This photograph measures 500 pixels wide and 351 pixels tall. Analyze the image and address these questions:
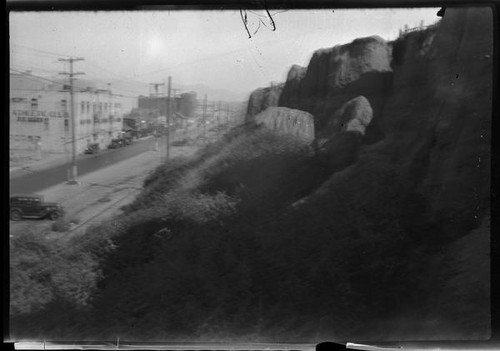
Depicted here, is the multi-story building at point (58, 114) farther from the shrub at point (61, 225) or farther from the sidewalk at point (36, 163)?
the shrub at point (61, 225)

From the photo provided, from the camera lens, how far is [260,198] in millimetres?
3172

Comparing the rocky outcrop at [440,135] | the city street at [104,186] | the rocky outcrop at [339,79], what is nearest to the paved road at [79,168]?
the city street at [104,186]

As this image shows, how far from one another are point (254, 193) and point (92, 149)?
39.7 inches

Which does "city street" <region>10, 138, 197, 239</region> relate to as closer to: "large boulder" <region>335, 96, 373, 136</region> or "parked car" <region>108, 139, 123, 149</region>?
"parked car" <region>108, 139, 123, 149</region>

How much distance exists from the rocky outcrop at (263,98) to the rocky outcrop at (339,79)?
0.04 m

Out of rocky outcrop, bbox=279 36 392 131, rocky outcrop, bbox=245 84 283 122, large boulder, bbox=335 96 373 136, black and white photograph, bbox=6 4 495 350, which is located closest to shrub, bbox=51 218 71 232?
black and white photograph, bbox=6 4 495 350

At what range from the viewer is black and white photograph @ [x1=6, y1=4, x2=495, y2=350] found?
311 centimetres

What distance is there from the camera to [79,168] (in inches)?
125

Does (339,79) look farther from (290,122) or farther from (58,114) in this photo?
(58,114)

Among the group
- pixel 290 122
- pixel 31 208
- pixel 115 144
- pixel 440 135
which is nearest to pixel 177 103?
pixel 115 144

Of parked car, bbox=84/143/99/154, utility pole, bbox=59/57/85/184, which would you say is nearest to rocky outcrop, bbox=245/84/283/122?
parked car, bbox=84/143/99/154

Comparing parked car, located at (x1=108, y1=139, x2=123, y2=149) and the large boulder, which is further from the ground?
the large boulder

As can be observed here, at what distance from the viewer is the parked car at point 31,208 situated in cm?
313

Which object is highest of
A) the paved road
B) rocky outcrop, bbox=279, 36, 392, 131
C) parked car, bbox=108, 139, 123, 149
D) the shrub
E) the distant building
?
rocky outcrop, bbox=279, 36, 392, 131
